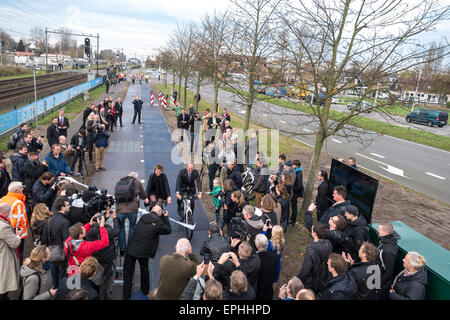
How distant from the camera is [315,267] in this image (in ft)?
14.7

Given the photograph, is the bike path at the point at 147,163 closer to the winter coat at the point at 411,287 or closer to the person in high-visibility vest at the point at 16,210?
the person in high-visibility vest at the point at 16,210

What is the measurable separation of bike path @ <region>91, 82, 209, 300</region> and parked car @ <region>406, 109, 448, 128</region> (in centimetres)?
2539

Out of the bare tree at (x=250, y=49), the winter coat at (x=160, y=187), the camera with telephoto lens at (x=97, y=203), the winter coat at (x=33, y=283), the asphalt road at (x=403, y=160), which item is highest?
the bare tree at (x=250, y=49)

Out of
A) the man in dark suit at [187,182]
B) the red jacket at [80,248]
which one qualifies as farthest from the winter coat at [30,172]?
the red jacket at [80,248]

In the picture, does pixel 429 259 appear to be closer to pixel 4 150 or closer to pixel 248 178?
pixel 248 178

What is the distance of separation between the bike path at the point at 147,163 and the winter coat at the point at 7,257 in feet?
4.88

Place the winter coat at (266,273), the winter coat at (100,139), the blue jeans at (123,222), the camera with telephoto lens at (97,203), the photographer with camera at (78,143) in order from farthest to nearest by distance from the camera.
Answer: the winter coat at (100,139)
the photographer with camera at (78,143)
the blue jeans at (123,222)
the camera with telephoto lens at (97,203)
the winter coat at (266,273)

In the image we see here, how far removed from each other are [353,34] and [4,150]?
13.6 metres

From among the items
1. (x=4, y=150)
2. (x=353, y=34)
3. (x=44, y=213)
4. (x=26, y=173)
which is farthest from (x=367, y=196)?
(x=4, y=150)

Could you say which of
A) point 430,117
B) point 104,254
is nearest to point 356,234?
point 104,254

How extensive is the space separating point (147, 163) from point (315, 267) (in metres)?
9.70

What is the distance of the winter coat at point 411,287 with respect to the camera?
3951mm

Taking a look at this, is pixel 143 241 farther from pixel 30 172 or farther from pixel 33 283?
pixel 30 172
